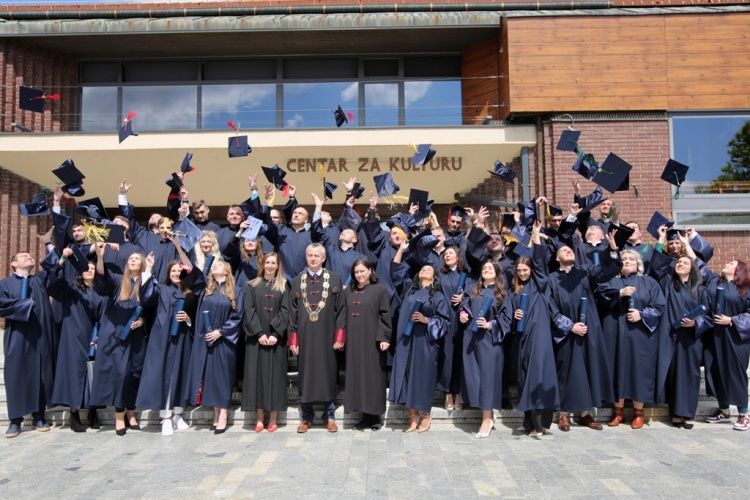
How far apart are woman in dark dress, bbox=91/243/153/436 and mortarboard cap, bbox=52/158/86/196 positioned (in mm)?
1202

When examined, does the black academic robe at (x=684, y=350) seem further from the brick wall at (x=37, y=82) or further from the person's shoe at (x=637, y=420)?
the brick wall at (x=37, y=82)

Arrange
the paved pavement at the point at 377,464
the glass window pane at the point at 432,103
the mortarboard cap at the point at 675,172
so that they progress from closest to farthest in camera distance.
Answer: the paved pavement at the point at 377,464, the mortarboard cap at the point at 675,172, the glass window pane at the point at 432,103

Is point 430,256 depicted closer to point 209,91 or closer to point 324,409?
point 324,409

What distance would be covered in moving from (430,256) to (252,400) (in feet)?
8.99

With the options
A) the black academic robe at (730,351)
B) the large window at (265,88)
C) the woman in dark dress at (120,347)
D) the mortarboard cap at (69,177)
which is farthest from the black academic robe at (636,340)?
the large window at (265,88)

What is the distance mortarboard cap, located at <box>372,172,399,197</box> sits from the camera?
834 cm

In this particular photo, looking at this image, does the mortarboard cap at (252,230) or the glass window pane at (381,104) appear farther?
the glass window pane at (381,104)

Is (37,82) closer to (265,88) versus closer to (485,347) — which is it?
(265,88)

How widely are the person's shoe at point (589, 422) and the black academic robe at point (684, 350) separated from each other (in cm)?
91

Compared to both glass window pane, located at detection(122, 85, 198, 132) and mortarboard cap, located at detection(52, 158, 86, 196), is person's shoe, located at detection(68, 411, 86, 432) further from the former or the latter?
glass window pane, located at detection(122, 85, 198, 132)

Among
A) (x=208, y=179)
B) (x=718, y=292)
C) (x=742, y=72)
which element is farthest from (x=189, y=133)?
(x=742, y=72)

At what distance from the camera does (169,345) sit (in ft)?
22.4

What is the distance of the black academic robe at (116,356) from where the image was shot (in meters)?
6.70

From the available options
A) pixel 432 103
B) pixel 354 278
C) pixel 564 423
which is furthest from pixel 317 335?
pixel 432 103
